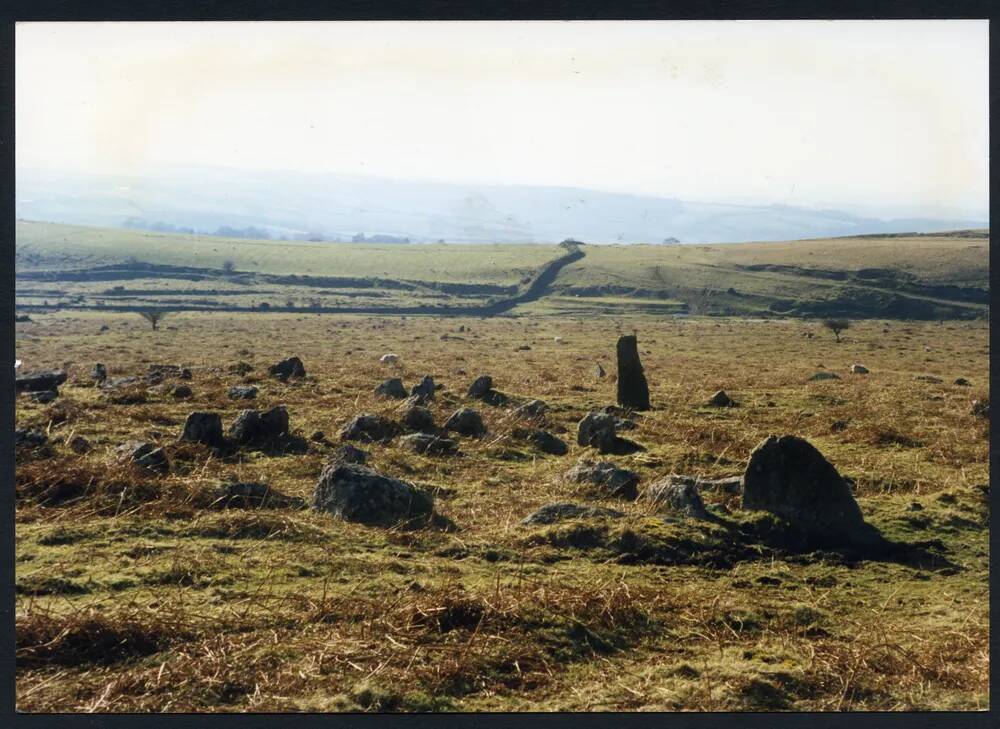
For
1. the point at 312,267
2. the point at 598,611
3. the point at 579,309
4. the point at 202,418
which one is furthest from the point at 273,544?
the point at 312,267

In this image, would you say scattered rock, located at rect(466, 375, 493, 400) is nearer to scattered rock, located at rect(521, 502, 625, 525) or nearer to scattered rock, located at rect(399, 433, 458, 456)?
scattered rock, located at rect(399, 433, 458, 456)

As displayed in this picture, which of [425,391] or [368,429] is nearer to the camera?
[368,429]

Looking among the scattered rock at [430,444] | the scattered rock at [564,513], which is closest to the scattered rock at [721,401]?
the scattered rock at [430,444]

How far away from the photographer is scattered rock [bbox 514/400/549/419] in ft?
58.3

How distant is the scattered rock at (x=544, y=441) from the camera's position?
1570 centimetres

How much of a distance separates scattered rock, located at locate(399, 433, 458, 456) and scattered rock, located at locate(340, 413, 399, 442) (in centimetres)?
80

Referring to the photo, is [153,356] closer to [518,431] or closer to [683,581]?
[518,431]

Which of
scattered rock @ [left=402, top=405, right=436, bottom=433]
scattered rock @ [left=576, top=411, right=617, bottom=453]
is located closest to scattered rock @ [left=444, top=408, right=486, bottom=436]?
scattered rock @ [left=402, top=405, right=436, bottom=433]

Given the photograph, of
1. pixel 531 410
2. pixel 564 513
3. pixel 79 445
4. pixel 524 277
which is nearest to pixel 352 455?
pixel 564 513

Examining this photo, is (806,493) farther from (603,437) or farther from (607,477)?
(603,437)

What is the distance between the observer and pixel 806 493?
11.1 meters

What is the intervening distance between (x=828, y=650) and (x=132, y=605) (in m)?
5.91

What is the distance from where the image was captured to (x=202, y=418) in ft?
47.4

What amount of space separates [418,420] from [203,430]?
372 centimetres
